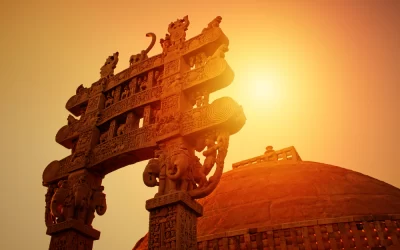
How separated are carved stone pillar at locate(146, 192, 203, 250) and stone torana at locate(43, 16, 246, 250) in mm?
15

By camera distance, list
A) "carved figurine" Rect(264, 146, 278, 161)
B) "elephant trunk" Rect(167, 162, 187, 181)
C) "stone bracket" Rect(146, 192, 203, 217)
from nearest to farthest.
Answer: "stone bracket" Rect(146, 192, 203, 217) → "elephant trunk" Rect(167, 162, 187, 181) → "carved figurine" Rect(264, 146, 278, 161)

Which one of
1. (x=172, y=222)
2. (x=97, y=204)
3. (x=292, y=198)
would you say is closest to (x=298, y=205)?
(x=292, y=198)

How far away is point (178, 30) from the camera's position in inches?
303

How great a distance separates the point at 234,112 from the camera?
5688mm

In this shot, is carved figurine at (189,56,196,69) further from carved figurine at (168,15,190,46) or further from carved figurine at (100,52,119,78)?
carved figurine at (100,52,119,78)

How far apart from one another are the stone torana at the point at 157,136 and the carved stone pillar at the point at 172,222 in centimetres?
2

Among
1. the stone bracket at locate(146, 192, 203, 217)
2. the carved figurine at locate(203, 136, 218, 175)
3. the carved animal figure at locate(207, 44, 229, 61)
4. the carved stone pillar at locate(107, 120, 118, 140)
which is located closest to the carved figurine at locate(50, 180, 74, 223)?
the carved stone pillar at locate(107, 120, 118, 140)

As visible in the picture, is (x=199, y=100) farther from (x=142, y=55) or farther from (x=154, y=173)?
(x=142, y=55)

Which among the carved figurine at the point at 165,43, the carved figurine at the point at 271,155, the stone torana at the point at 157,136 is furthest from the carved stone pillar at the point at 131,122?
the carved figurine at the point at 271,155

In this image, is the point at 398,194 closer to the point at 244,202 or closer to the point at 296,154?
the point at 296,154

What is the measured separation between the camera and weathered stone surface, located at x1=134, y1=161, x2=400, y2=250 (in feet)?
Answer: 30.0

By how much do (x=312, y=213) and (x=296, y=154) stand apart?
5.09 metres

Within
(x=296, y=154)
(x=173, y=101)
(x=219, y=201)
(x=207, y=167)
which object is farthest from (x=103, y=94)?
(x=296, y=154)

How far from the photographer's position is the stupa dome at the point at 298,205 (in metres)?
8.33
